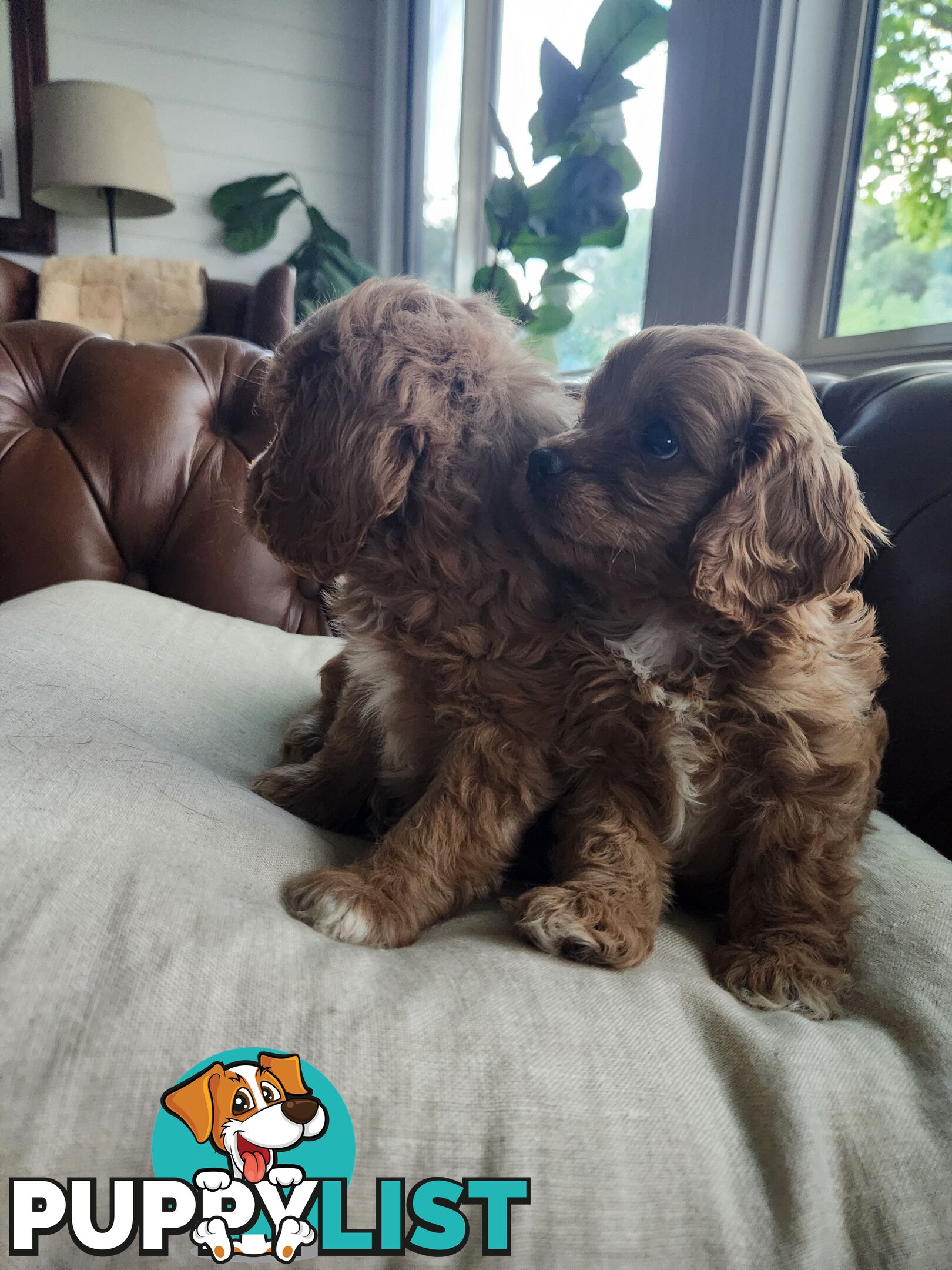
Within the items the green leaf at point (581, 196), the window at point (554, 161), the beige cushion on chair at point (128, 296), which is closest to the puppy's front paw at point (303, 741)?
the window at point (554, 161)

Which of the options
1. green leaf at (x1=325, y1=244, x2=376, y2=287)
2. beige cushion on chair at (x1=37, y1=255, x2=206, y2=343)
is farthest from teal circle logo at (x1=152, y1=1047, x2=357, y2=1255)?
green leaf at (x1=325, y1=244, x2=376, y2=287)

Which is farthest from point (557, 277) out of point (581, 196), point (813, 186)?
point (813, 186)

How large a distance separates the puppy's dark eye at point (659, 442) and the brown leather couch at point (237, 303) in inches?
115

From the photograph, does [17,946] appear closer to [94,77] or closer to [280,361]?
[280,361]

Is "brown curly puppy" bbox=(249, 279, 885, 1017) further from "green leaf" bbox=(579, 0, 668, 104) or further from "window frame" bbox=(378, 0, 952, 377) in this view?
"green leaf" bbox=(579, 0, 668, 104)

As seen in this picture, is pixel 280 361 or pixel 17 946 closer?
pixel 17 946

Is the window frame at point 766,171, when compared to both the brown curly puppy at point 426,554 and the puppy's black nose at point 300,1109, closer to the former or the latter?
the brown curly puppy at point 426,554

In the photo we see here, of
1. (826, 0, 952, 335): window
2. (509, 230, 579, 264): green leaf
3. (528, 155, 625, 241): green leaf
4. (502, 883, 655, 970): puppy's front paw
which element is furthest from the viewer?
(509, 230, 579, 264): green leaf

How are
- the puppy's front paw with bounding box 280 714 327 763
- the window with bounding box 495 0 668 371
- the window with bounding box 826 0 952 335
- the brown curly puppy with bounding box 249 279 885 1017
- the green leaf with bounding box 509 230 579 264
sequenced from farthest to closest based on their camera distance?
Answer: 1. the green leaf with bounding box 509 230 579 264
2. the window with bounding box 495 0 668 371
3. the window with bounding box 826 0 952 335
4. the puppy's front paw with bounding box 280 714 327 763
5. the brown curly puppy with bounding box 249 279 885 1017

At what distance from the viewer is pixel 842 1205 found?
800 mm

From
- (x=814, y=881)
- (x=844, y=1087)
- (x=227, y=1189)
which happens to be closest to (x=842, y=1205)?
(x=844, y=1087)

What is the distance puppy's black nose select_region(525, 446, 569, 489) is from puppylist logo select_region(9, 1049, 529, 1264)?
0.79 meters

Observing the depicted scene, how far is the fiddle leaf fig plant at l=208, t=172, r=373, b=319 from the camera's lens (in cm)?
518

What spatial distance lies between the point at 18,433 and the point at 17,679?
4.29ft
